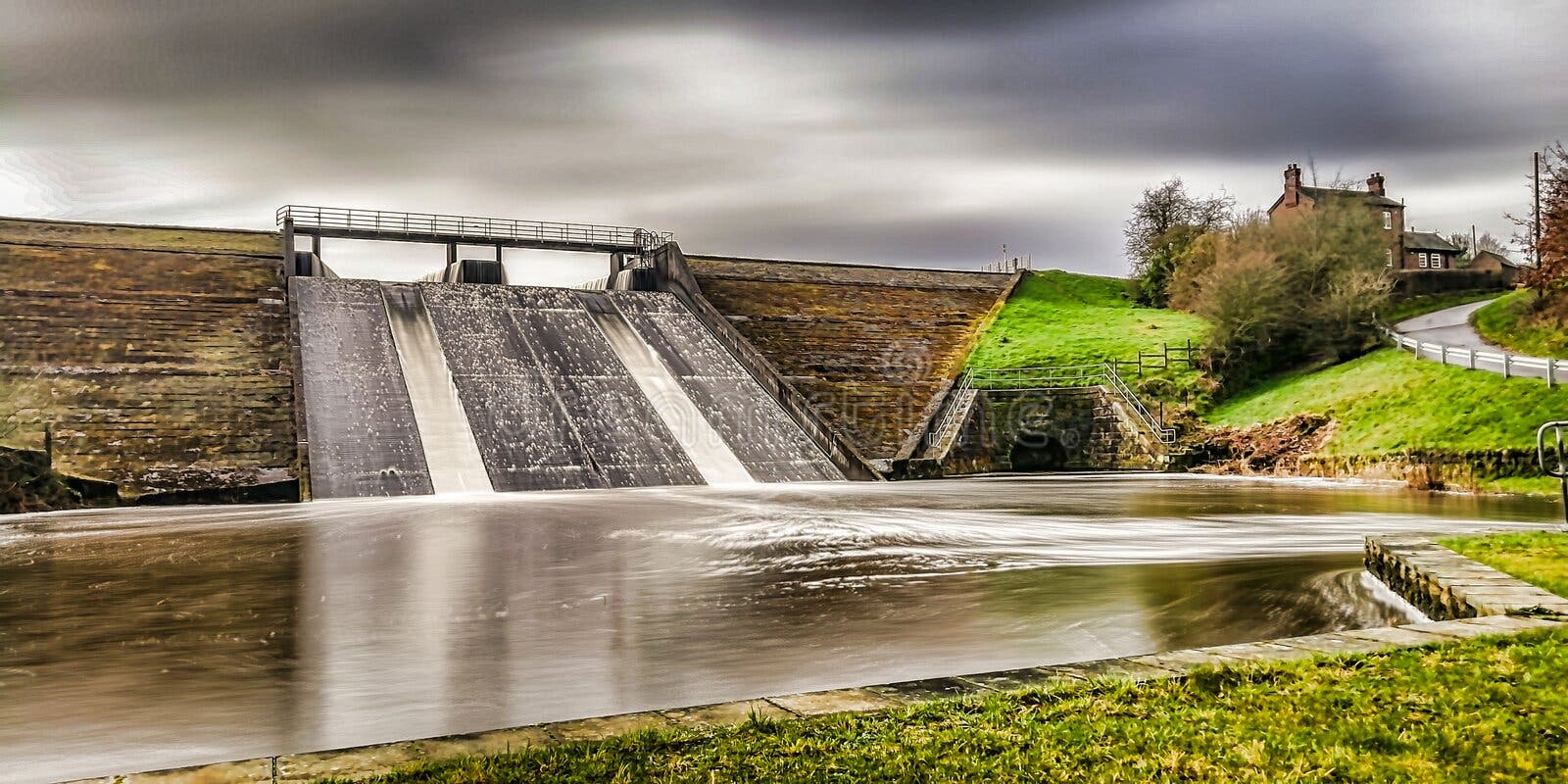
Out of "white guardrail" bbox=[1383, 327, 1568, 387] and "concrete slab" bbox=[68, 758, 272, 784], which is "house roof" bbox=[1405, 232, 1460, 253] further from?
"concrete slab" bbox=[68, 758, 272, 784]

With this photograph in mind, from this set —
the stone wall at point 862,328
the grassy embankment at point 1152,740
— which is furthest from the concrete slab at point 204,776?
the stone wall at point 862,328

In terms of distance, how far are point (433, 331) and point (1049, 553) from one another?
75.5 feet

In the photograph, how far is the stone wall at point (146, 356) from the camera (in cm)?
2231

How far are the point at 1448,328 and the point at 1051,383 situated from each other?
12755 mm

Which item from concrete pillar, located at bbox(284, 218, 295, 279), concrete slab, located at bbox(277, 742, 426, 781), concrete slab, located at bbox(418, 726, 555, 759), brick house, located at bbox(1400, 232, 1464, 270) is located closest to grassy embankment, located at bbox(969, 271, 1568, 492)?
concrete slab, located at bbox(418, 726, 555, 759)

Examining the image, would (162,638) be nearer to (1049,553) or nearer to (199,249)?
(1049,553)

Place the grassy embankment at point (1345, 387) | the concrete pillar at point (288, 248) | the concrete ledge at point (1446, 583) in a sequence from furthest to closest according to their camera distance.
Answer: the concrete pillar at point (288, 248)
the grassy embankment at point (1345, 387)
the concrete ledge at point (1446, 583)

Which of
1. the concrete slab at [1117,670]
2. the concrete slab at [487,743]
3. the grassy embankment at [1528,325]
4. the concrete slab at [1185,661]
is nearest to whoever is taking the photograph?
the concrete slab at [487,743]

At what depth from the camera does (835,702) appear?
473 cm

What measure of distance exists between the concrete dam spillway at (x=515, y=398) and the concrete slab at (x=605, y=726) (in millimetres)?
19292

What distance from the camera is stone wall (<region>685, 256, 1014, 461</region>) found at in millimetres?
31734

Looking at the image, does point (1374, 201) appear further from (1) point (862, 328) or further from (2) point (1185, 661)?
(2) point (1185, 661)

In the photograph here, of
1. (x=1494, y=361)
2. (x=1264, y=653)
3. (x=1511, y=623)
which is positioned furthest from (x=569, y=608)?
(x=1494, y=361)

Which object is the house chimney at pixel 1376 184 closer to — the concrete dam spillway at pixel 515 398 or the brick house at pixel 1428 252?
the brick house at pixel 1428 252
